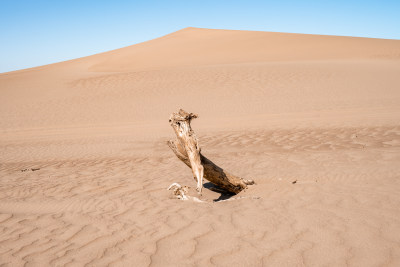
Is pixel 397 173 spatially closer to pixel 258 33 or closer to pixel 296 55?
pixel 296 55

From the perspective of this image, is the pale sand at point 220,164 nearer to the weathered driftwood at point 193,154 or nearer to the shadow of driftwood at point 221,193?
the shadow of driftwood at point 221,193

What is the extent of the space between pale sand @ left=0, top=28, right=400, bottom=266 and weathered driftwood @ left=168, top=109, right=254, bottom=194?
28cm

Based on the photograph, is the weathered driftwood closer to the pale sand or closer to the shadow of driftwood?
the shadow of driftwood

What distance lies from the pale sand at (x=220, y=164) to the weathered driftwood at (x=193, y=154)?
0.28 metres

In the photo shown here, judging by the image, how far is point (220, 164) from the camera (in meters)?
7.36

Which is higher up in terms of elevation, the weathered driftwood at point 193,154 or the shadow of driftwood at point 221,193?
the weathered driftwood at point 193,154

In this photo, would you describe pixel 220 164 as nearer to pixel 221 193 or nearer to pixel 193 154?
pixel 221 193

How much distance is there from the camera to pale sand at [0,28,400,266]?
3.07m

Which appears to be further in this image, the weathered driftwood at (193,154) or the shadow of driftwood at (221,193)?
the shadow of driftwood at (221,193)

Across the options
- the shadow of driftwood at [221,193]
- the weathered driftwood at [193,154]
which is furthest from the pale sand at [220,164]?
the weathered driftwood at [193,154]

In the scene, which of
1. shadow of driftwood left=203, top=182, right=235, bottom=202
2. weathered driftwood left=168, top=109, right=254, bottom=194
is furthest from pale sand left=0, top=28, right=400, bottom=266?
weathered driftwood left=168, top=109, right=254, bottom=194

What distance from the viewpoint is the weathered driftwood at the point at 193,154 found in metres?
4.51

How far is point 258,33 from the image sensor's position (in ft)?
167

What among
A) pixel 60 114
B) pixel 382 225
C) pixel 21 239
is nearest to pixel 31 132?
pixel 60 114
